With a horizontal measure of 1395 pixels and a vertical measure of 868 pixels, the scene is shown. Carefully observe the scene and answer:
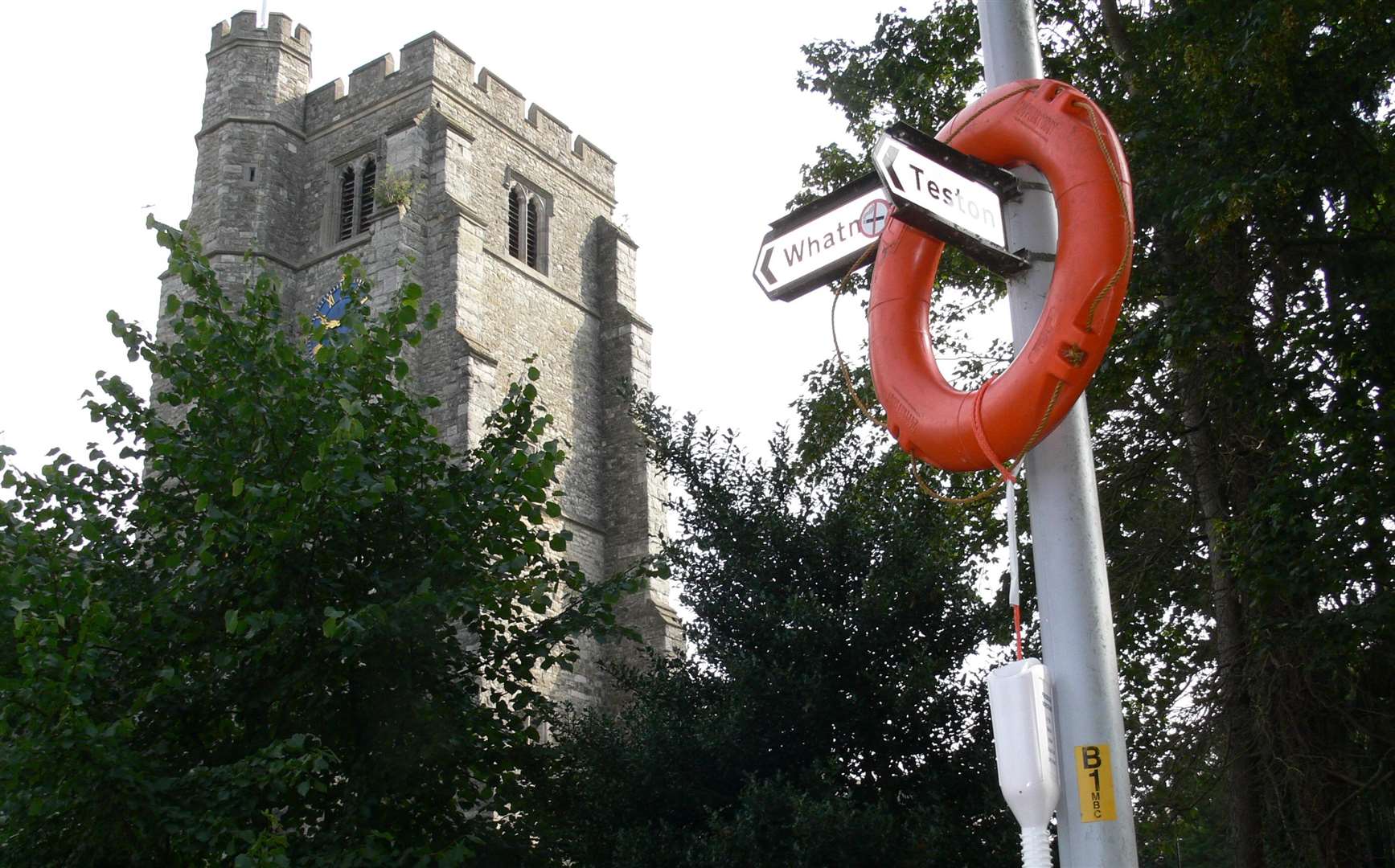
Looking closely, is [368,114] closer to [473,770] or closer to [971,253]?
[473,770]

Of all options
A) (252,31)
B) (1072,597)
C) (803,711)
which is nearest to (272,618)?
(803,711)

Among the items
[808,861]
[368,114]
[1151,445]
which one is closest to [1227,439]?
[1151,445]

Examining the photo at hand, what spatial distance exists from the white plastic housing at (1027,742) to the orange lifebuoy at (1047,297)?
0.60 metres

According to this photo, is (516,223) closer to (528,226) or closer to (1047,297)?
(528,226)

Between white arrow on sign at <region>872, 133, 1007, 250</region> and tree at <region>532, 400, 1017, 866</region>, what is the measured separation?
6.55 meters

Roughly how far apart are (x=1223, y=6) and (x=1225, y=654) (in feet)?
16.8

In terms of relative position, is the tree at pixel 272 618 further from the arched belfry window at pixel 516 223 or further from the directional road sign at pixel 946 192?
the arched belfry window at pixel 516 223

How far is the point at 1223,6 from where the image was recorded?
10625 millimetres

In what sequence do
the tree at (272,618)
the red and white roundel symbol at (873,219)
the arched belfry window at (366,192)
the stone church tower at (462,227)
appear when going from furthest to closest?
the arched belfry window at (366,192), the stone church tower at (462,227), the tree at (272,618), the red and white roundel symbol at (873,219)

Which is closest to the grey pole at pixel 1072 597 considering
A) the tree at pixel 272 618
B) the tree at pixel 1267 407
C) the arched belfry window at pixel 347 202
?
the tree at pixel 272 618

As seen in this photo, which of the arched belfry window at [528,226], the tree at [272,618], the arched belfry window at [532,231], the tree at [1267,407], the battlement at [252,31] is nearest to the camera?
the tree at [272,618]

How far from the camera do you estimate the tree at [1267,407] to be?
9609 mm

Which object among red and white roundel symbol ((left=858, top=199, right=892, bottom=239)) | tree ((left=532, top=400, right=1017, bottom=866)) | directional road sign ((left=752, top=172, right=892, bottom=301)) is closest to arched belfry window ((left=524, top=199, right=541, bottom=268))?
tree ((left=532, top=400, right=1017, bottom=866))

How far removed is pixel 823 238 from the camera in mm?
4012
